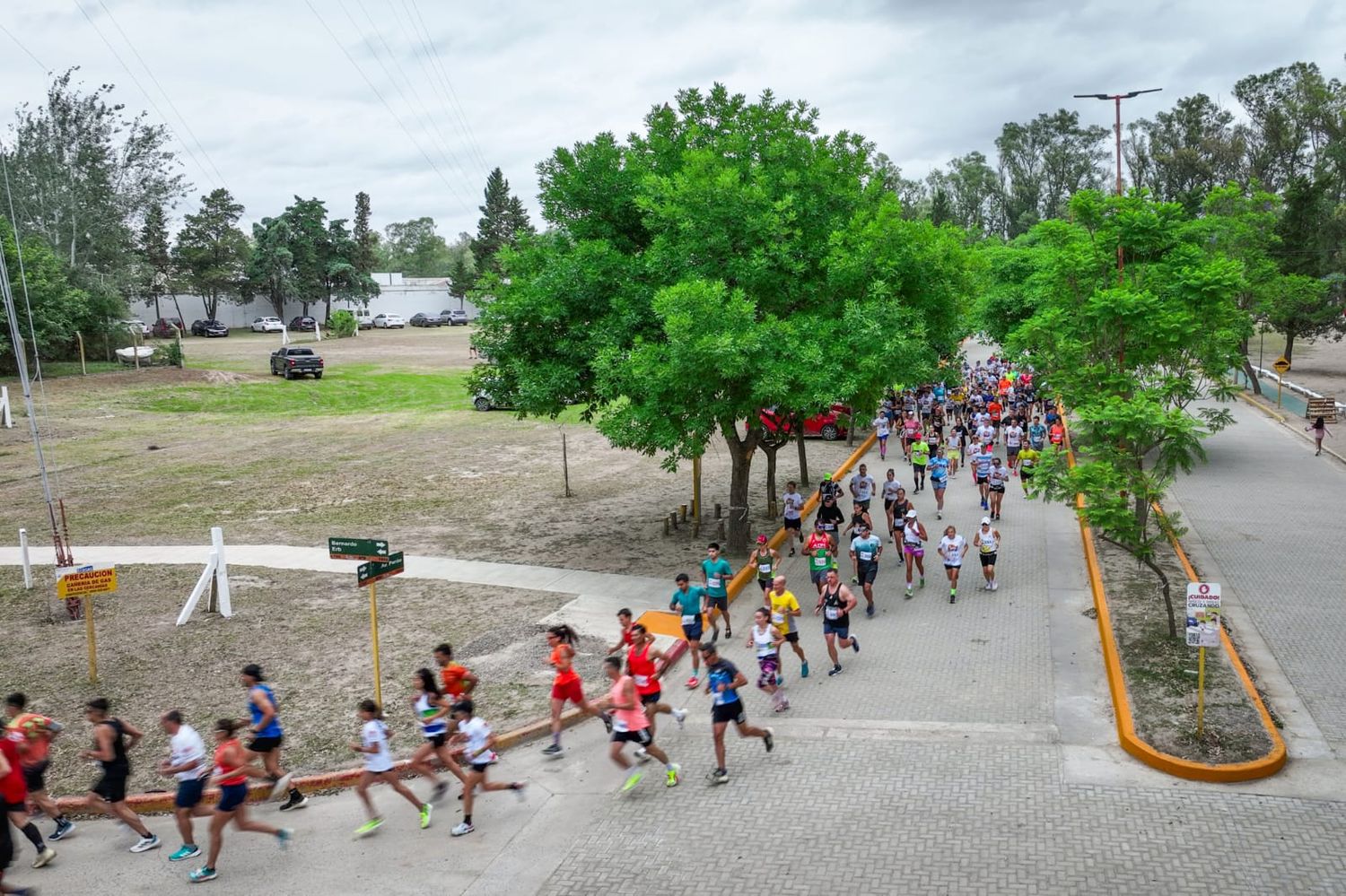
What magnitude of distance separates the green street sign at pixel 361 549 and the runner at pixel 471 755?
105 inches

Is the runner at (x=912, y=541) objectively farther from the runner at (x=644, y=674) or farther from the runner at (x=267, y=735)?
the runner at (x=267, y=735)

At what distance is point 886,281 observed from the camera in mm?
17281

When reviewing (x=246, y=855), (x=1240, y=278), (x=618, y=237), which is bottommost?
(x=246, y=855)

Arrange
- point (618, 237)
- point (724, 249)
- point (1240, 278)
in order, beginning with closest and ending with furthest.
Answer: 1. point (1240, 278)
2. point (724, 249)
3. point (618, 237)

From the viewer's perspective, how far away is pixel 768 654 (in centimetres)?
1162

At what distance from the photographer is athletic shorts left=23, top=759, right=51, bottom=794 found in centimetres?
890

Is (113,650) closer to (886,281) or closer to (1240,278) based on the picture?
(886,281)

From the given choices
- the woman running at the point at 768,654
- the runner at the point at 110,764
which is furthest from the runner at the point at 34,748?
the woman running at the point at 768,654

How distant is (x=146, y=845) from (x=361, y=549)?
11.9ft

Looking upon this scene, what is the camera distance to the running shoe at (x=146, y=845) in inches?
354

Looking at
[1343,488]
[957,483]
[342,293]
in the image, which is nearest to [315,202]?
[342,293]

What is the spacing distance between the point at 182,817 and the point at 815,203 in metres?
13.6

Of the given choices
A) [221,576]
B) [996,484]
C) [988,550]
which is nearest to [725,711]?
[988,550]

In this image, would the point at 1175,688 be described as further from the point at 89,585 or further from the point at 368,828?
the point at 89,585
